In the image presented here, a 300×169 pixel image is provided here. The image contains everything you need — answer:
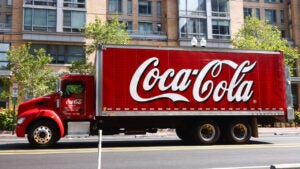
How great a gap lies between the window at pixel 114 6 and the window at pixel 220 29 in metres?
13.3

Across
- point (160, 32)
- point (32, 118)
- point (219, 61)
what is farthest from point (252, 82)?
point (160, 32)

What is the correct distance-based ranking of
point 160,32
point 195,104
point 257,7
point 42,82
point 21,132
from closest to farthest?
point 21,132 → point 195,104 → point 42,82 → point 160,32 → point 257,7

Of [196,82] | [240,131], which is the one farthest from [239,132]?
[196,82]

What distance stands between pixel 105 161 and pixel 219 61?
734 cm

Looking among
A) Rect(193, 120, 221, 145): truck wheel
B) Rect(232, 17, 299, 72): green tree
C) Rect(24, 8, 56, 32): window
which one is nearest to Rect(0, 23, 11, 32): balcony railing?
Rect(24, 8, 56, 32): window

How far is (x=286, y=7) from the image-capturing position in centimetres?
5509

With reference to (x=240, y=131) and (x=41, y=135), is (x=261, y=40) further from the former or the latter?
(x=41, y=135)

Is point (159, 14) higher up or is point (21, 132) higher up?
point (159, 14)

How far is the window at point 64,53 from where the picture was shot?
3962 centimetres

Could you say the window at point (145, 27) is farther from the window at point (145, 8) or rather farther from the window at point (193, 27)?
the window at point (193, 27)

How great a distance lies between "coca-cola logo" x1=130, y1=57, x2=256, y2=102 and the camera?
13.8 metres

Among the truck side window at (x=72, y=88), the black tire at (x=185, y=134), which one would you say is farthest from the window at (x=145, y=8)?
the truck side window at (x=72, y=88)

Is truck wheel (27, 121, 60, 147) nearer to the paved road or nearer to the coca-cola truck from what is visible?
the coca-cola truck

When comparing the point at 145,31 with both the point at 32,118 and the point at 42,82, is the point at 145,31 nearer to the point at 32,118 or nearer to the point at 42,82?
the point at 42,82
